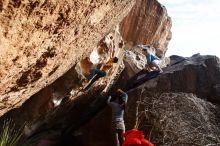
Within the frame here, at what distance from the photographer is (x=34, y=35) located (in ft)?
11.1

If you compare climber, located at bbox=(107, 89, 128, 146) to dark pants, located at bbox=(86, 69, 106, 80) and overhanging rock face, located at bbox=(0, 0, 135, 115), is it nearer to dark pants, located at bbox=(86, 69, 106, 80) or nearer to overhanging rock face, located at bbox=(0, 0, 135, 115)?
dark pants, located at bbox=(86, 69, 106, 80)

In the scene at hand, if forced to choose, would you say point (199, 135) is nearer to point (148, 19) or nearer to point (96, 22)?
point (96, 22)

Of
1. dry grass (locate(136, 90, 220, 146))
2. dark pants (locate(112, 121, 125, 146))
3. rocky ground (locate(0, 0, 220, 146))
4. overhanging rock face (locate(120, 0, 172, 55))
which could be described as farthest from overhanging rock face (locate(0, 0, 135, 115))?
overhanging rock face (locate(120, 0, 172, 55))

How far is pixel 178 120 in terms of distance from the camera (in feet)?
25.5

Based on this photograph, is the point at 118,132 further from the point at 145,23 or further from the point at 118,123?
the point at 145,23

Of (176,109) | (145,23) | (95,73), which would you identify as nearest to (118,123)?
(176,109)

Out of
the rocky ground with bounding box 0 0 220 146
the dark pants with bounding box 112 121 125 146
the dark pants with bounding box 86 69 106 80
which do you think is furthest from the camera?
the dark pants with bounding box 86 69 106 80

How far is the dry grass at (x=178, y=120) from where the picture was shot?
7.15 m

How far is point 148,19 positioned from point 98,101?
19.0 ft

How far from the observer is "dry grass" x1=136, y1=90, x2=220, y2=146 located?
7.15 metres

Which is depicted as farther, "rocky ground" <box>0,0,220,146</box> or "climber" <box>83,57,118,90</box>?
"climber" <box>83,57,118,90</box>

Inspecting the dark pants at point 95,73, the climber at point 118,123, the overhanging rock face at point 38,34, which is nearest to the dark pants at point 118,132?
the climber at point 118,123

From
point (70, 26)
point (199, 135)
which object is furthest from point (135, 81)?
point (70, 26)

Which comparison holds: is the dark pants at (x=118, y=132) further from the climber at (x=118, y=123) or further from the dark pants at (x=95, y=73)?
the dark pants at (x=95, y=73)
